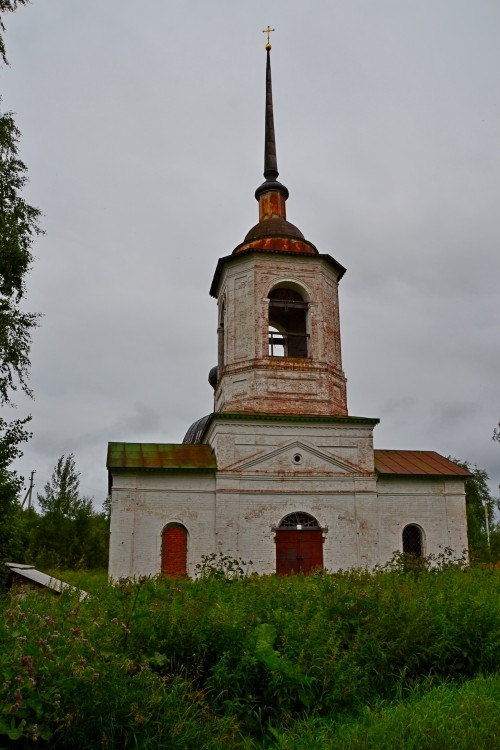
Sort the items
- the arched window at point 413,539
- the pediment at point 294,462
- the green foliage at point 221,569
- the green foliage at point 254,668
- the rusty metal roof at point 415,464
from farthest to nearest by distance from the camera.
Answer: the rusty metal roof at point 415,464
the arched window at point 413,539
the pediment at point 294,462
the green foliage at point 221,569
the green foliage at point 254,668

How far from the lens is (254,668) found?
5156 millimetres

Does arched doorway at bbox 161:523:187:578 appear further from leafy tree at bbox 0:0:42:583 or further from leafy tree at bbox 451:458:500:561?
leafy tree at bbox 451:458:500:561

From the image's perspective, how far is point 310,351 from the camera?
16781mm

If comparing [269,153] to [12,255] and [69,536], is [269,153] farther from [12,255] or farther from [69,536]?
[69,536]

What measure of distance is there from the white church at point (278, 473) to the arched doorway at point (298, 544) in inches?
0.9

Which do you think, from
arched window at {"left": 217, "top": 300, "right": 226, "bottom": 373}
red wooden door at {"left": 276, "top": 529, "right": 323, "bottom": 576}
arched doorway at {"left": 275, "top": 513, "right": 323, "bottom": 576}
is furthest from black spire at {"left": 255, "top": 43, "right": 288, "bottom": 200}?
red wooden door at {"left": 276, "top": 529, "right": 323, "bottom": 576}

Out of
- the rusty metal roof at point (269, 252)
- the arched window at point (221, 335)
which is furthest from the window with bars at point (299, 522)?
the rusty metal roof at point (269, 252)

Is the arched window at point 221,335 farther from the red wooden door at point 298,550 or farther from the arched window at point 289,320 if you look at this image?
the red wooden door at point 298,550

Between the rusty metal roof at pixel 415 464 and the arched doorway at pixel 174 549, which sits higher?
the rusty metal roof at pixel 415 464

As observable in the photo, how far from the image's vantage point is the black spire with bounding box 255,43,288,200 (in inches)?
779

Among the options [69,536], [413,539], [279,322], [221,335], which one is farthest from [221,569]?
[69,536]

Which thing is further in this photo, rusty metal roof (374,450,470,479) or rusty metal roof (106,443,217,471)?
rusty metal roof (374,450,470,479)

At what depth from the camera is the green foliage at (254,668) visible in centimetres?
384

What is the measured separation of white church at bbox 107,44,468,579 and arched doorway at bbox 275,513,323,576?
2 centimetres
